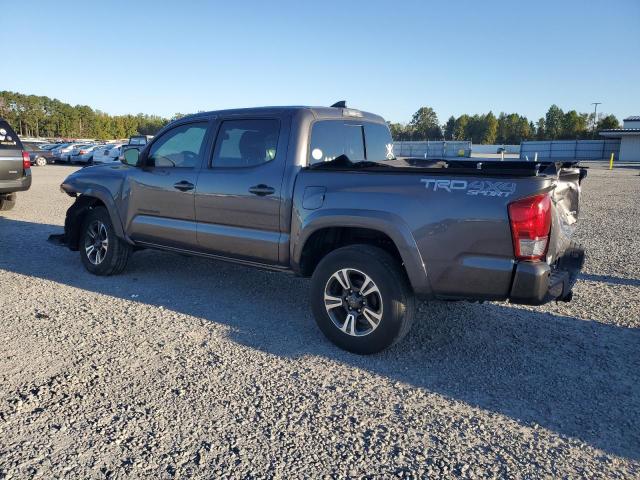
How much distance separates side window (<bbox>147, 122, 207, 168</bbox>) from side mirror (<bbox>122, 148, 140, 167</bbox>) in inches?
5.9

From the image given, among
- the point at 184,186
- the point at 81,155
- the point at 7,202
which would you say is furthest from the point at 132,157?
the point at 81,155

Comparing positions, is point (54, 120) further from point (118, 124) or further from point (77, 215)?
point (77, 215)

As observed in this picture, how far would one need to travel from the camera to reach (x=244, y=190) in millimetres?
4699

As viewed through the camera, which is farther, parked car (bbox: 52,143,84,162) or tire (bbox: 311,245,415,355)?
parked car (bbox: 52,143,84,162)

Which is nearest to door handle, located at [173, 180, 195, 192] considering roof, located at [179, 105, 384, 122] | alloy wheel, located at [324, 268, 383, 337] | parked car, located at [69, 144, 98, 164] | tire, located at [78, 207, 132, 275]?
roof, located at [179, 105, 384, 122]

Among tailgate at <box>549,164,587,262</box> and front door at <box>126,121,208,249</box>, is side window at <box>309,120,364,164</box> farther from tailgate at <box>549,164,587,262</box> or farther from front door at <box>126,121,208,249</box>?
tailgate at <box>549,164,587,262</box>

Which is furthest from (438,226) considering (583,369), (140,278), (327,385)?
(140,278)

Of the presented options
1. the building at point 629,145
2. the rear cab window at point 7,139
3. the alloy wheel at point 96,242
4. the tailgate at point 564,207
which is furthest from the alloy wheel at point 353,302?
the building at point 629,145

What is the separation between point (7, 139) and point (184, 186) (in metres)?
7.12

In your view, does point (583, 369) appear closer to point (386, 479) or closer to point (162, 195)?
point (386, 479)

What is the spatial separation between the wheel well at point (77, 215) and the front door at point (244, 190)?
197cm

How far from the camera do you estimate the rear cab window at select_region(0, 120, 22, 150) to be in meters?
10.2

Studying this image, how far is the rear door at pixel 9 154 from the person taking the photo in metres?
10.1

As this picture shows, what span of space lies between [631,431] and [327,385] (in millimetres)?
1841
